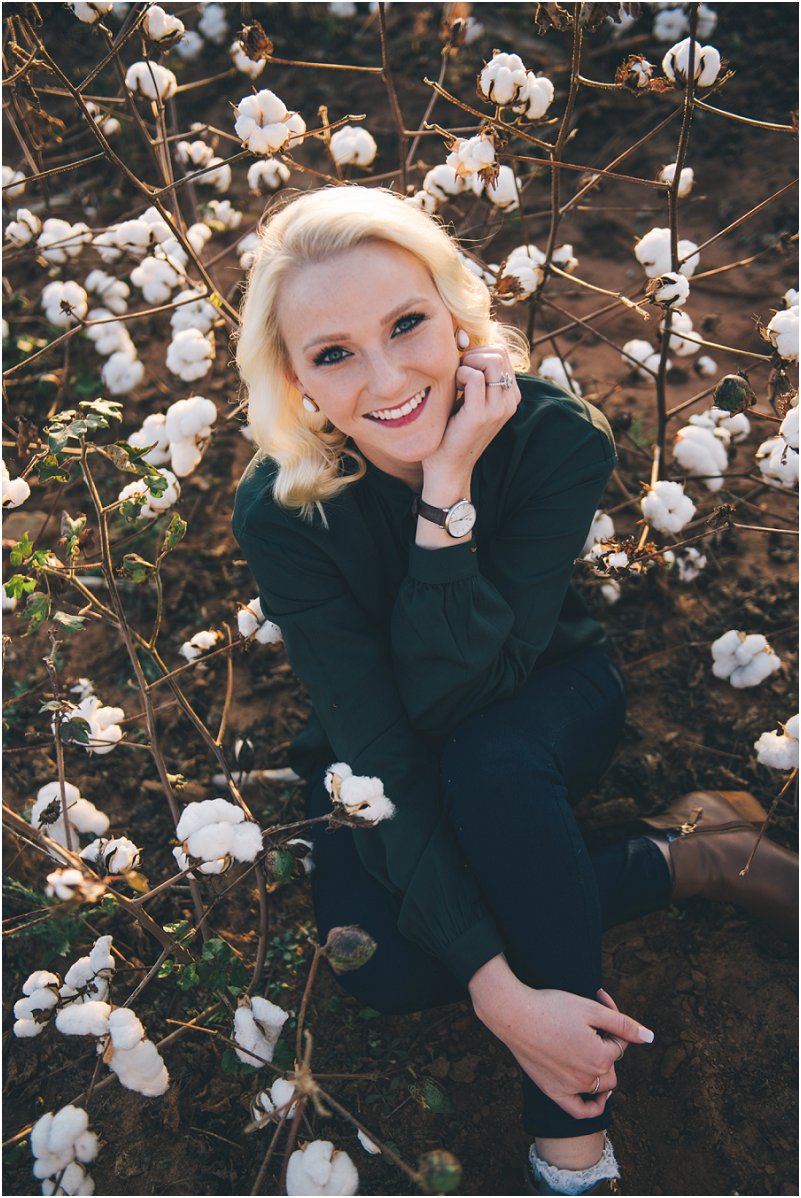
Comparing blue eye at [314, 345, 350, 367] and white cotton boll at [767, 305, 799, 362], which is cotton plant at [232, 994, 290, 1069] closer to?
blue eye at [314, 345, 350, 367]

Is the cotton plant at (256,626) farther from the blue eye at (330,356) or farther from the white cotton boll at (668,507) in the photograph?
the white cotton boll at (668,507)

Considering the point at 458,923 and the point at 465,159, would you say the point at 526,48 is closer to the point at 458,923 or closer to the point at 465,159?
the point at 465,159

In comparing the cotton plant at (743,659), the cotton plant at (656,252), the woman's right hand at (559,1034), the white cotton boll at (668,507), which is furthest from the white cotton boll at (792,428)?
the woman's right hand at (559,1034)

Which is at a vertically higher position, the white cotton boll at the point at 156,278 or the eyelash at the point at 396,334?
the eyelash at the point at 396,334

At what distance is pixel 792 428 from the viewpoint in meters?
1.67

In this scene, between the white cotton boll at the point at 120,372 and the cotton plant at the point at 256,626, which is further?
the white cotton boll at the point at 120,372

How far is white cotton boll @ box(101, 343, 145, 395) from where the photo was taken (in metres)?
2.59

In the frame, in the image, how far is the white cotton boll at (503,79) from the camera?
1.72 metres

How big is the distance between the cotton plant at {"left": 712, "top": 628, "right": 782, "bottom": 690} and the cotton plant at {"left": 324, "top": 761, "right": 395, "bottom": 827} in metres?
1.07

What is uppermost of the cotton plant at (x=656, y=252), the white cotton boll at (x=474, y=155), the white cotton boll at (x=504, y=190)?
the white cotton boll at (x=474, y=155)

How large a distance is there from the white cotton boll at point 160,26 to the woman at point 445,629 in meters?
0.54

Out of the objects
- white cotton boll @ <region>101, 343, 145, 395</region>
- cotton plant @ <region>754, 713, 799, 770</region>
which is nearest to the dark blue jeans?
cotton plant @ <region>754, 713, 799, 770</region>

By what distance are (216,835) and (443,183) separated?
1499 millimetres

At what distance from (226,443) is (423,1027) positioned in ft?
Result: 5.72
